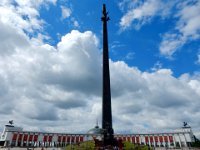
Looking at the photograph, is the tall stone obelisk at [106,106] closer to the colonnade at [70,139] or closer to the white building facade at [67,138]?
the white building facade at [67,138]

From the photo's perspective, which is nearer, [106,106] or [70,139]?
[106,106]

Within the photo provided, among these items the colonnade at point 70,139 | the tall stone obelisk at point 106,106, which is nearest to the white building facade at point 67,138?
the colonnade at point 70,139

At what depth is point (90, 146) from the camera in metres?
37.3

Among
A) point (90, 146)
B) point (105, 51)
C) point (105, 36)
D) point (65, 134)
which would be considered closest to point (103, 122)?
point (90, 146)

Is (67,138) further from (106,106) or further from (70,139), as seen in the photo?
(106,106)

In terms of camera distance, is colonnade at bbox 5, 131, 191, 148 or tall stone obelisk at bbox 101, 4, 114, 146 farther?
colonnade at bbox 5, 131, 191, 148

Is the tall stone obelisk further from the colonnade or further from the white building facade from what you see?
the colonnade

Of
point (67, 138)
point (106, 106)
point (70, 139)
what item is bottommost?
point (70, 139)

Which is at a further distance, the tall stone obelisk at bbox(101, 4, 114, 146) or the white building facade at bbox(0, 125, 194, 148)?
the white building facade at bbox(0, 125, 194, 148)

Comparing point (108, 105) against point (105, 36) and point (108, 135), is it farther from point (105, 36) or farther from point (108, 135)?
point (105, 36)

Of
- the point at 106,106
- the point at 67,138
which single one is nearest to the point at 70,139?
the point at 67,138

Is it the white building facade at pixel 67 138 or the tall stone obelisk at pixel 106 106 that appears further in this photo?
the white building facade at pixel 67 138

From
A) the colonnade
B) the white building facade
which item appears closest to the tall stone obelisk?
the white building facade

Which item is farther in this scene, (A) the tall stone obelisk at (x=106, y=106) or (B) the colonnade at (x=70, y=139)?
(B) the colonnade at (x=70, y=139)
